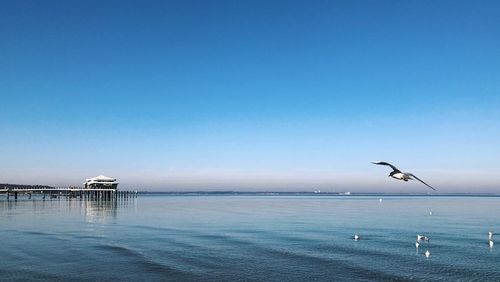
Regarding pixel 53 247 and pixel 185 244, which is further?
pixel 185 244

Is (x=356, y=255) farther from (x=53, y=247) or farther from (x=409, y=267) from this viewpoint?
(x=53, y=247)

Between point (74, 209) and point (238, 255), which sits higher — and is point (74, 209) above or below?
below

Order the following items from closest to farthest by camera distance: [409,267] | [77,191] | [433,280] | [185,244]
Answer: [433,280], [409,267], [185,244], [77,191]

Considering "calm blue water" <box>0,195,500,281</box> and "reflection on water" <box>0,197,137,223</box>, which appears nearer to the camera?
"calm blue water" <box>0,195,500,281</box>

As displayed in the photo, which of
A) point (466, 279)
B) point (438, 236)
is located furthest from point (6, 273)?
point (438, 236)

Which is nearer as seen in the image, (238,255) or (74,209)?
(238,255)

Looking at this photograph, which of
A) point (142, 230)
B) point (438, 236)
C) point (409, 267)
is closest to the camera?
point (409, 267)

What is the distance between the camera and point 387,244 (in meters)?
38.0

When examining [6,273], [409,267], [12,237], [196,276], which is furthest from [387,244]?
[12,237]

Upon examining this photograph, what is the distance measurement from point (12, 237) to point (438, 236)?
39.7m

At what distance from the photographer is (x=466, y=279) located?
24781 mm

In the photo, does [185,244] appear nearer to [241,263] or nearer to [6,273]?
[241,263]

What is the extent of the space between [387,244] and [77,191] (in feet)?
360

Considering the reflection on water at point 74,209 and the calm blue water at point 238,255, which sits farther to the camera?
the reflection on water at point 74,209
